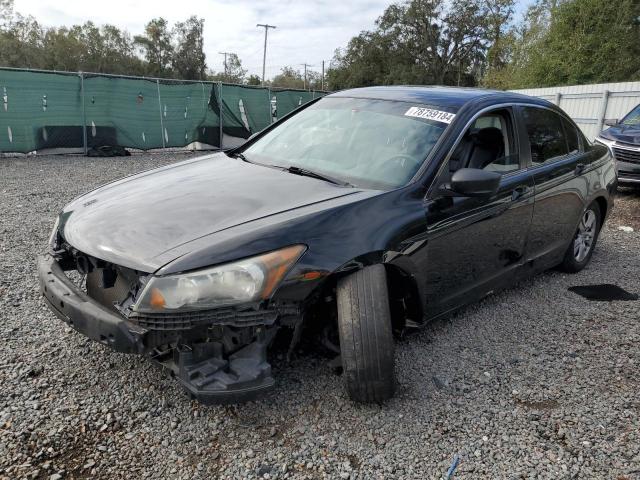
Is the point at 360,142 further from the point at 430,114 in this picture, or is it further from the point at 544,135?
the point at 544,135

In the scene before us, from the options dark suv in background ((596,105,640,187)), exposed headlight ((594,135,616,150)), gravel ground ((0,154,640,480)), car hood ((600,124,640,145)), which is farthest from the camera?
exposed headlight ((594,135,616,150))

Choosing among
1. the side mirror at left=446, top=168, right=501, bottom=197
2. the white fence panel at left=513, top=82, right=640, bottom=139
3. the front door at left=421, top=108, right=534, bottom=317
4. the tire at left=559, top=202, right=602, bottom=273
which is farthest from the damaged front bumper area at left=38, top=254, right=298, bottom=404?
the white fence panel at left=513, top=82, right=640, bottom=139

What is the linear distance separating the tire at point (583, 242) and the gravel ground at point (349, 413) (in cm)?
105

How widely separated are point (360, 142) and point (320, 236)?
1071mm

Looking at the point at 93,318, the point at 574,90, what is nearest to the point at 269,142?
the point at 93,318

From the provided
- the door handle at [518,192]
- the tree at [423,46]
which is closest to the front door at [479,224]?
the door handle at [518,192]

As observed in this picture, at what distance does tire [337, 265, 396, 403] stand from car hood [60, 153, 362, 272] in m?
0.48

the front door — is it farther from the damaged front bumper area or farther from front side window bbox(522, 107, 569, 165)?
the damaged front bumper area

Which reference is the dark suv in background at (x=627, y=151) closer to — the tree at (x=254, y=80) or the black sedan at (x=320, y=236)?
the black sedan at (x=320, y=236)

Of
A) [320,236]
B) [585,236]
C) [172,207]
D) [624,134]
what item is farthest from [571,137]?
[624,134]

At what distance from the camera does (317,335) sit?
2537 millimetres

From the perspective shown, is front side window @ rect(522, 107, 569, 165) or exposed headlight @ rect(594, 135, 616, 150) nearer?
front side window @ rect(522, 107, 569, 165)

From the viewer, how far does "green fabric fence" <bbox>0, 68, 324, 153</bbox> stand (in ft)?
35.9

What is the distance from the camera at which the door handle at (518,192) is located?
3330 millimetres
